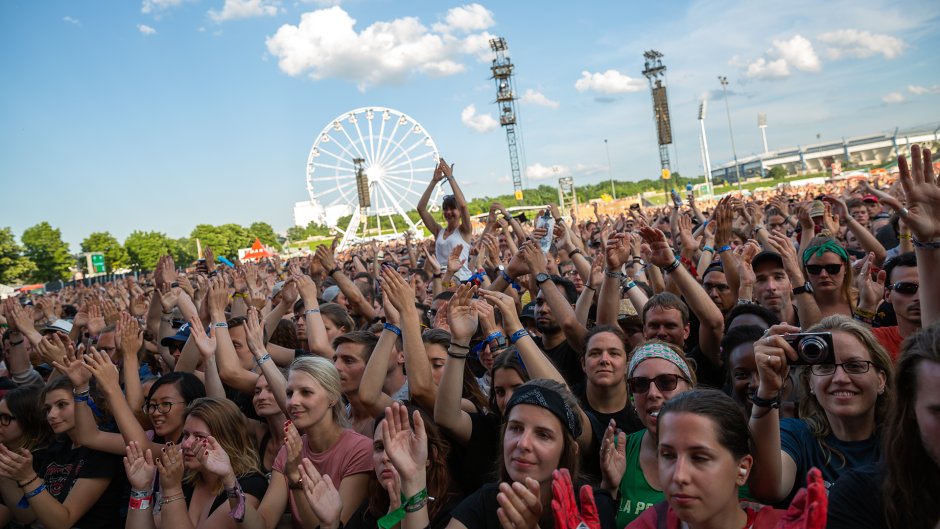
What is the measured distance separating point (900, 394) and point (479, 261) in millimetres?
6031

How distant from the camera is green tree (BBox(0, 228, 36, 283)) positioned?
40656 mm

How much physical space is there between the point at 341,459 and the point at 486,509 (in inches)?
41.6

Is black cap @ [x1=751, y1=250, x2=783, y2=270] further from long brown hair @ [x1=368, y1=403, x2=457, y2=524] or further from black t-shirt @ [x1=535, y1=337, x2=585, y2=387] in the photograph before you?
long brown hair @ [x1=368, y1=403, x2=457, y2=524]

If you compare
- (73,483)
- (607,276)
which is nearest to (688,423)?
(607,276)

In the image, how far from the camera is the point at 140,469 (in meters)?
3.59

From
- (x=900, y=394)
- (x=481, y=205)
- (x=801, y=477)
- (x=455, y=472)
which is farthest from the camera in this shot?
(x=481, y=205)

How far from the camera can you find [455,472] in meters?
3.33

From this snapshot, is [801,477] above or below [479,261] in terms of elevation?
below

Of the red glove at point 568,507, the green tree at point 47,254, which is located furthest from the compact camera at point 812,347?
the green tree at point 47,254

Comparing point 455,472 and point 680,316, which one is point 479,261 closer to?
point 680,316

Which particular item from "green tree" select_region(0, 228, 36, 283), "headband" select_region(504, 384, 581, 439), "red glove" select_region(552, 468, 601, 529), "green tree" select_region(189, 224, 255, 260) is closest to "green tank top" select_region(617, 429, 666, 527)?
"headband" select_region(504, 384, 581, 439)

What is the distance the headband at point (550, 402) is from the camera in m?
2.73

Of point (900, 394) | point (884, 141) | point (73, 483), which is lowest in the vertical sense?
point (73, 483)

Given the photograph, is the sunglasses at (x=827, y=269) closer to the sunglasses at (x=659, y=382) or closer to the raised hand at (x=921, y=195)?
the raised hand at (x=921, y=195)
